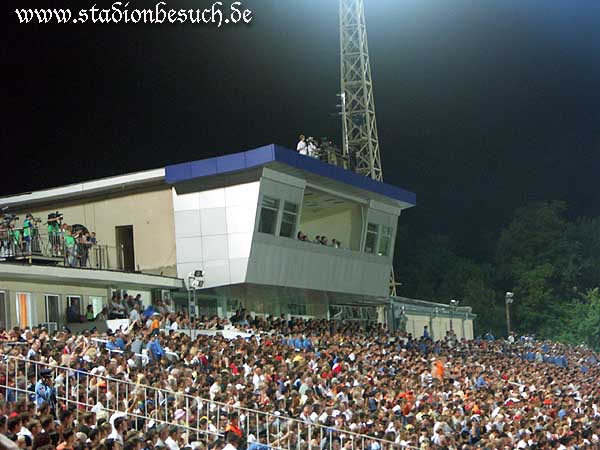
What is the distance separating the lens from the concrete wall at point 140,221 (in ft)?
102

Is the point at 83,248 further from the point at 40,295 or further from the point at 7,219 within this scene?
the point at 7,219

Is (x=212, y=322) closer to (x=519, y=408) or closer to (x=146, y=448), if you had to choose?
(x=519, y=408)

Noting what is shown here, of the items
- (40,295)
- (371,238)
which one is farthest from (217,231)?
(371,238)

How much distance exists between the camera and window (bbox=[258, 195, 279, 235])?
3059cm

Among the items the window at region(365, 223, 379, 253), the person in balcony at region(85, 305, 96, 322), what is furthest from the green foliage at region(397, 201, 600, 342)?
the person in balcony at region(85, 305, 96, 322)

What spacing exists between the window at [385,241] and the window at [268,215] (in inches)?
318

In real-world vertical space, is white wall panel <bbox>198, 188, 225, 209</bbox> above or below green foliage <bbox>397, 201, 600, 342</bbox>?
above

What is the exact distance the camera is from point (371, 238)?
3772 centimetres

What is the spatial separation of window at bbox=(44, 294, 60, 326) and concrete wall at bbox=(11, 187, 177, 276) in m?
4.97

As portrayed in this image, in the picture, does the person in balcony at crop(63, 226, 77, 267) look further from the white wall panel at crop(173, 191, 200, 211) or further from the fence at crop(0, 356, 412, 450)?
the fence at crop(0, 356, 412, 450)

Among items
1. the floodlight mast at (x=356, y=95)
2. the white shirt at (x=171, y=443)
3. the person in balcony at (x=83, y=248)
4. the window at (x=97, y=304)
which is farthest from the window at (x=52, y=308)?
the floodlight mast at (x=356, y=95)

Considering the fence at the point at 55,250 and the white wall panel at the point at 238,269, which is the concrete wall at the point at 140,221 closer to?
the fence at the point at 55,250

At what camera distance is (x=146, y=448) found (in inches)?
494

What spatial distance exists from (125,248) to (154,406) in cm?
1613
